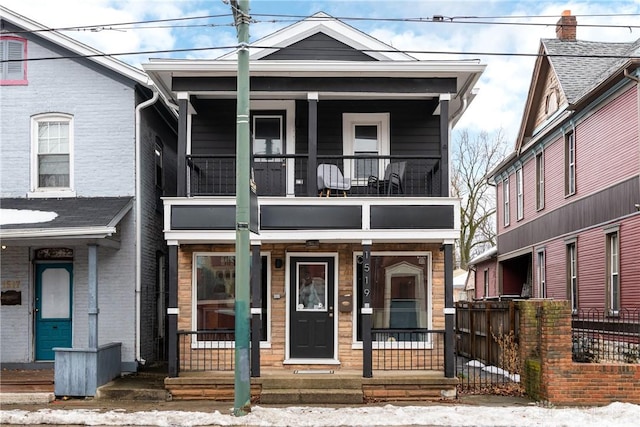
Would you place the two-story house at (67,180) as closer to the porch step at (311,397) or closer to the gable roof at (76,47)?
the gable roof at (76,47)

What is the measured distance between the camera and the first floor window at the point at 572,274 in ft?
64.2

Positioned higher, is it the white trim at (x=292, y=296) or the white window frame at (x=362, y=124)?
the white window frame at (x=362, y=124)

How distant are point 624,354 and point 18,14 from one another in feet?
45.1

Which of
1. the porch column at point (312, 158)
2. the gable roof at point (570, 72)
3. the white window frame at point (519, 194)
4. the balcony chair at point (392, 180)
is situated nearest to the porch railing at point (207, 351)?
the porch column at point (312, 158)

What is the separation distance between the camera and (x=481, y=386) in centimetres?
1339

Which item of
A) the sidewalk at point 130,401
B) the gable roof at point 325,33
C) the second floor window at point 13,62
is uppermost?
the gable roof at point 325,33

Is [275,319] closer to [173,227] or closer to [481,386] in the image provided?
[173,227]

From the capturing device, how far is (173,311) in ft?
41.5

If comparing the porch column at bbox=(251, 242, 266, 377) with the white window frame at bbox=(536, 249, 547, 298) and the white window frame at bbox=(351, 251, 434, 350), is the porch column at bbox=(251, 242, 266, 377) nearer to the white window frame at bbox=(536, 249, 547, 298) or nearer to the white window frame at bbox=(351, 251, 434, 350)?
the white window frame at bbox=(351, 251, 434, 350)

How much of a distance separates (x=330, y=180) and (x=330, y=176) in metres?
0.08

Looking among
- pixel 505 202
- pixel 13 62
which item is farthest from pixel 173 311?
pixel 505 202

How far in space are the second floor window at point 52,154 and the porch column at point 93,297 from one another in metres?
2.18

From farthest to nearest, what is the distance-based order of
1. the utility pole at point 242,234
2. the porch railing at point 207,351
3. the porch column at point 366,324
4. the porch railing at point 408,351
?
the porch railing at point 408,351, the porch railing at point 207,351, the porch column at point 366,324, the utility pole at point 242,234

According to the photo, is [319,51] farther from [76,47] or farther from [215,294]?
[215,294]
